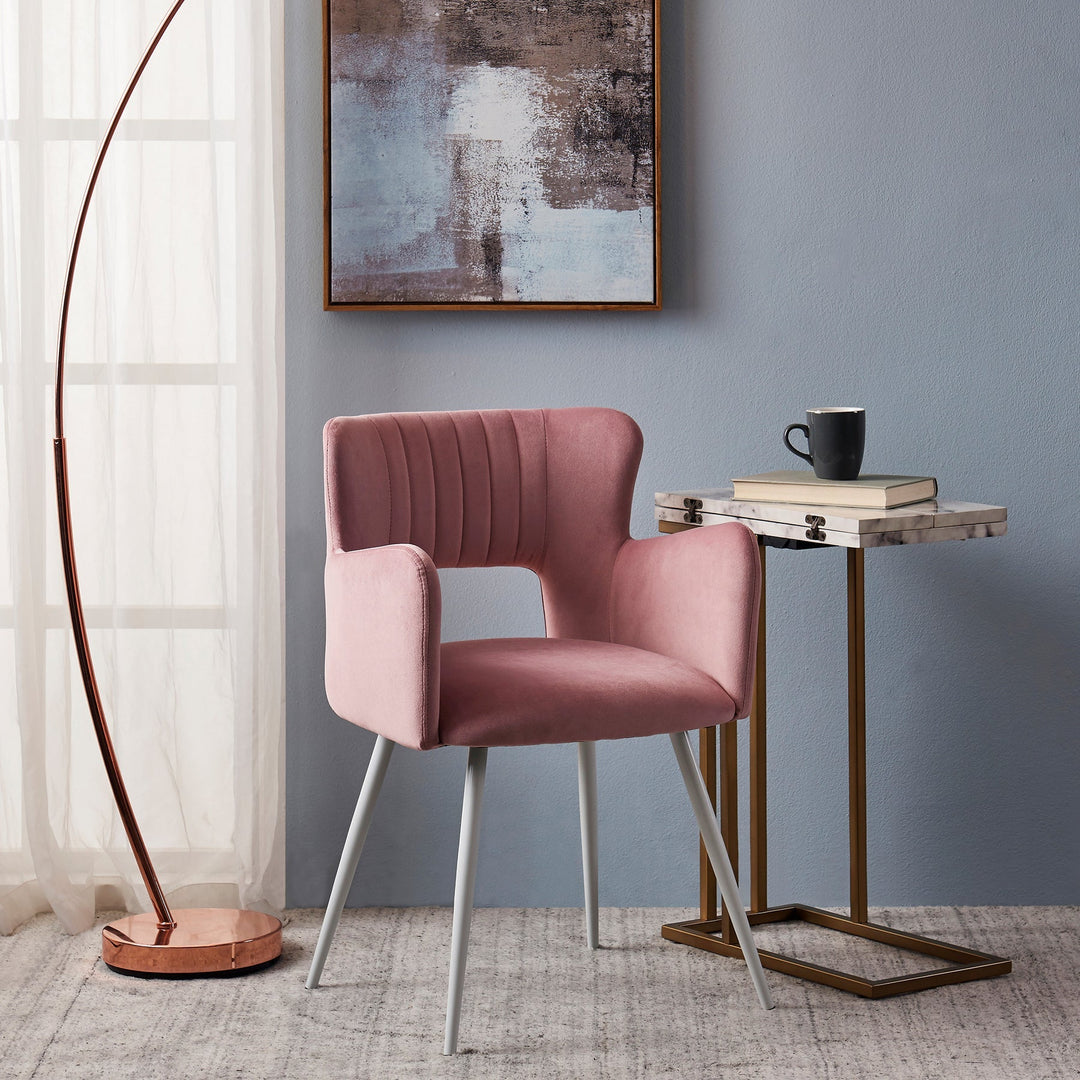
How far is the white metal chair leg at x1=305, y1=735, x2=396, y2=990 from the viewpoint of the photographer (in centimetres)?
187

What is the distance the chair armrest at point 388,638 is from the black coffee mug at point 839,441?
607mm

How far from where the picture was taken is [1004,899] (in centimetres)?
234

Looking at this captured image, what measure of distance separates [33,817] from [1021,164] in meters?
1.91

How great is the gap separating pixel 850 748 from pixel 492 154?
1.09 meters

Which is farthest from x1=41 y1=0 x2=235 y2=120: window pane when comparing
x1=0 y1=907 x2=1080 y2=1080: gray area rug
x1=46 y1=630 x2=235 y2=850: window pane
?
x1=0 y1=907 x2=1080 y2=1080: gray area rug

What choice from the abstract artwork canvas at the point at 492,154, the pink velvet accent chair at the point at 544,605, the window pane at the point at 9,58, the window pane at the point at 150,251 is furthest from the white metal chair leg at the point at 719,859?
the window pane at the point at 9,58

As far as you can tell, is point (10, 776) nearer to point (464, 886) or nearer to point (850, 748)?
point (464, 886)

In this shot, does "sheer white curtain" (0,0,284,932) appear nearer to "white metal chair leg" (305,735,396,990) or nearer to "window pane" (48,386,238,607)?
"window pane" (48,386,238,607)

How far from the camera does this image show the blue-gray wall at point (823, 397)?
226cm

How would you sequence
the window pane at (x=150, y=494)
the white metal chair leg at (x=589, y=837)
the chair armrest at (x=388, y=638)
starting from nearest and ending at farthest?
the chair armrest at (x=388, y=638) → the white metal chair leg at (x=589, y=837) → the window pane at (x=150, y=494)

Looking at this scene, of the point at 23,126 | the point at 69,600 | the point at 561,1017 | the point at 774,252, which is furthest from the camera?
the point at 774,252

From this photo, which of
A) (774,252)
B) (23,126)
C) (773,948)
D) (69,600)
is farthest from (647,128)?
(773,948)

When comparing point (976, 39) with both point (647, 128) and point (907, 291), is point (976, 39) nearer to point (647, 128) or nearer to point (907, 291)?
point (907, 291)

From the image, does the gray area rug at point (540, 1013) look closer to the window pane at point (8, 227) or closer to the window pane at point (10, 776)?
the window pane at point (10, 776)
